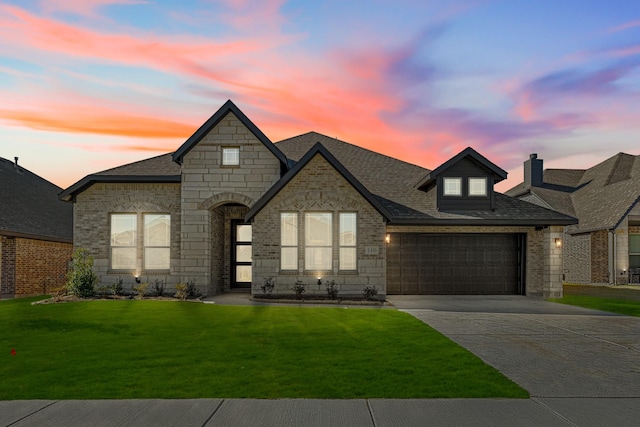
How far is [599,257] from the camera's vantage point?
29.9 m

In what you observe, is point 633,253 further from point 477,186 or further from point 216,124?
point 216,124

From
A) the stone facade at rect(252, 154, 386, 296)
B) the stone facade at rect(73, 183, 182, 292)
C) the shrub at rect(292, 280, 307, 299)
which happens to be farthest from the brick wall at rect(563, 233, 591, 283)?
the stone facade at rect(73, 183, 182, 292)

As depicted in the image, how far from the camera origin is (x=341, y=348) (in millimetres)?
8891

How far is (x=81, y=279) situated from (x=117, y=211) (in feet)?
10.3

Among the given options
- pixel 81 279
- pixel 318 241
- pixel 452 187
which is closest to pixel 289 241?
pixel 318 241

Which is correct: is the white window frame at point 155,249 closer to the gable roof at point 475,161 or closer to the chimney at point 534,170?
the gable roof at point 475,161

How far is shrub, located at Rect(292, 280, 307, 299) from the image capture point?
16906 millimetres

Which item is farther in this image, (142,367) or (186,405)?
(142,367)

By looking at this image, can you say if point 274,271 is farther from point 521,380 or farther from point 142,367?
point 521,380

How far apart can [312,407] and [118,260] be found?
15.4 metres

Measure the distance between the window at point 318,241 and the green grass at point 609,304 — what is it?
9718mm

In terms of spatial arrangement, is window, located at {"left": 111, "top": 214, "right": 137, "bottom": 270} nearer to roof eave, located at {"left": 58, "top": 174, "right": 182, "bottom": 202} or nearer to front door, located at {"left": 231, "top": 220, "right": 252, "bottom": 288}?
roof eave, located at {"left": 58, "top": 174, "right": 182, "bottom": 202}

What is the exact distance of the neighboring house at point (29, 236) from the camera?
2006 cm

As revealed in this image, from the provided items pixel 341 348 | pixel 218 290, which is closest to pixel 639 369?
pixel 341 348
